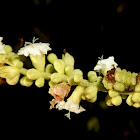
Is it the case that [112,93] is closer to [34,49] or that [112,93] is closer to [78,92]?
[78,92]

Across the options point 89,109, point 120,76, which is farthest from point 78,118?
point 120,76

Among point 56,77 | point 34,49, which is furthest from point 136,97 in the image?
point 34,49

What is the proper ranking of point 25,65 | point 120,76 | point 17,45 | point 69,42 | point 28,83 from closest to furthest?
1. point 120,76
2. point 28,83
3. point 25,65
4. point 17,45
5. point 69,42

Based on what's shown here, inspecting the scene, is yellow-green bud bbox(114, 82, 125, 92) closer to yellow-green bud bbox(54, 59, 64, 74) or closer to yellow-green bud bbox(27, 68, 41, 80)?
yellow-green bud bbox(54, 59, 64, 74)

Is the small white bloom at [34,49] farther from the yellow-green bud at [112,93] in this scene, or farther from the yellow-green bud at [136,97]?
the yellow-green bud at [136,97]

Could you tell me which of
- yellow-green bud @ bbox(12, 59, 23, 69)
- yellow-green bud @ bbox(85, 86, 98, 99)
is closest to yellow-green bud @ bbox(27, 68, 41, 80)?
yellow-green bud @ bbox(12, 59, 23, 69)

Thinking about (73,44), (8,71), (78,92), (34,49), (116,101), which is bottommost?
(116,101)

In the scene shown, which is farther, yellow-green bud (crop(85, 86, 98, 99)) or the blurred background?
the blurred background

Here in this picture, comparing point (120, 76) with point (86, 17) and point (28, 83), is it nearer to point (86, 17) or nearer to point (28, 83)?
point (28, 83)
